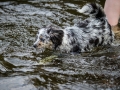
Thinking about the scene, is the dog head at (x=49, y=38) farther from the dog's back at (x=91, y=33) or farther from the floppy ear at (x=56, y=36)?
the dog's back at (x=91, y=33)

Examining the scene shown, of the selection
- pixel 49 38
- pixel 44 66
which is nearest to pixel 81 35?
pixel 49 38

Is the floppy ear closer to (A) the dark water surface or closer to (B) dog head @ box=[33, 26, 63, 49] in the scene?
(B) dog head @ box=[33, 26, 63, 49]

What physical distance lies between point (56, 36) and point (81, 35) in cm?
65

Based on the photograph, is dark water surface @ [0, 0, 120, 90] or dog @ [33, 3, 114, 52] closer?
dark water surface @ [0, 0, 120, 90]

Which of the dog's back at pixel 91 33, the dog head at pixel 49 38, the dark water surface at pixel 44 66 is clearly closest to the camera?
the dark water surface at pixel 44 66

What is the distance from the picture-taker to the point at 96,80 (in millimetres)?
4344

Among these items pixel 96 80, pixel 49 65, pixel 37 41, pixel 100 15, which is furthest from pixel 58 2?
pixel 96 80

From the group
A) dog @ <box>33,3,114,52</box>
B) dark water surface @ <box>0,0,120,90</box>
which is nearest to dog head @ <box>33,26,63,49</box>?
dog @ <box>33,3,114,52</box>

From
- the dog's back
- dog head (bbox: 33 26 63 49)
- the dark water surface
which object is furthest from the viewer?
the dog's back

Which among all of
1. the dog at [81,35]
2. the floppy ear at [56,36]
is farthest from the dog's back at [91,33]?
the floppy ear at [56,36]

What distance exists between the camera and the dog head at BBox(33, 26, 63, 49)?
5.48 metres

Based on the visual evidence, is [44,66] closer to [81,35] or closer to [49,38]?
[49,38]

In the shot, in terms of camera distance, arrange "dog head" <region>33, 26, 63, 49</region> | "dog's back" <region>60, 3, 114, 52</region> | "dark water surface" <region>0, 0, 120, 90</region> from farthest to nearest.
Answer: "dog's back" <region>60, 3, 114, 52</region>, "dog head" <region>33, 26, 63, 49</region>, "dark water surface" <region>0, 0, 120, 90</region>

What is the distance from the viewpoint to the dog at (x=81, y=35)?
555cm
